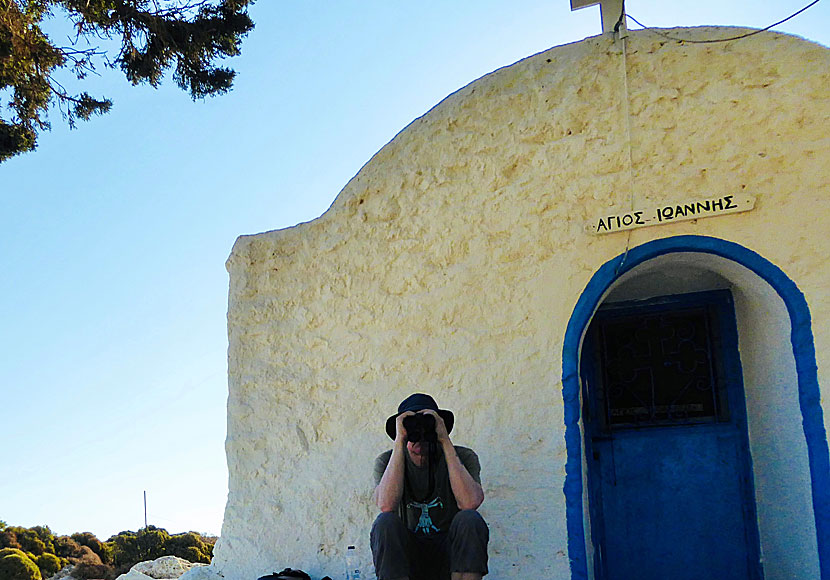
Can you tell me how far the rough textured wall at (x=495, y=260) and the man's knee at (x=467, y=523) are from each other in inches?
33.0

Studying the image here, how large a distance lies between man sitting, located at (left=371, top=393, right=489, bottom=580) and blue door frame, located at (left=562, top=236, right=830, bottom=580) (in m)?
0.64

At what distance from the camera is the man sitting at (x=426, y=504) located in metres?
3.52

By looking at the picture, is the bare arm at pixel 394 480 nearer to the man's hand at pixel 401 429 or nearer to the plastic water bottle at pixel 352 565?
the man's hand at pixel 401 429

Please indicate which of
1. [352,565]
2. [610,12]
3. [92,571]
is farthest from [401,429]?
[92,571]

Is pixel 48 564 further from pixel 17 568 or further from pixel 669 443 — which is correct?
pixel 669 443

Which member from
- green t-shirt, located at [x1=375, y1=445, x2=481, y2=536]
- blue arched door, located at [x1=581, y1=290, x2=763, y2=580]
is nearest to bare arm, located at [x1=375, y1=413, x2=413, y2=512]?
green t-shirt, located at [x1=375, y1=445, x2=481, y2=536]

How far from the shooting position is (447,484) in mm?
3936

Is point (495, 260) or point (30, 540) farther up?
point (495, 260)

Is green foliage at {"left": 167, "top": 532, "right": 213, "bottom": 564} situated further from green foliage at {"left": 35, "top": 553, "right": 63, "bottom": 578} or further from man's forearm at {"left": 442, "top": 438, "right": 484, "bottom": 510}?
man's forearm at {"left": 442, "top": 438, "right": 484, "bottom": 510}

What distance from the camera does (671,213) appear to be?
4332mm

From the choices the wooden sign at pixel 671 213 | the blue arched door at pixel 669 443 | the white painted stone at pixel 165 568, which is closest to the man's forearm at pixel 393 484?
the blue arched door at pixel 669 443

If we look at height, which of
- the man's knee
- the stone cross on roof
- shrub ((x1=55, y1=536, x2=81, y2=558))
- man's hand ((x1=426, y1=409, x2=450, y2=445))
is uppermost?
the stone cross on roof

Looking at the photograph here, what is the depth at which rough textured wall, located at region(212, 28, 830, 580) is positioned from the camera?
4277mm

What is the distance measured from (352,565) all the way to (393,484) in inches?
41.4
